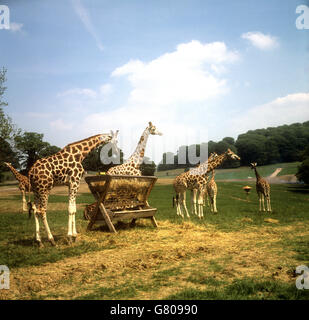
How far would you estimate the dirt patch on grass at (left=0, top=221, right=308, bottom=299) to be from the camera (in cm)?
452

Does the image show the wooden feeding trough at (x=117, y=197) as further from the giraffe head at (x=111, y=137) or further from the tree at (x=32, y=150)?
the tree at (x=32, y=150)

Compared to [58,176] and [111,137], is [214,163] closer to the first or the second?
[111,137]

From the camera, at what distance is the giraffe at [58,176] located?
7.53 m

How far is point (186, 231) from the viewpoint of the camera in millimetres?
9883

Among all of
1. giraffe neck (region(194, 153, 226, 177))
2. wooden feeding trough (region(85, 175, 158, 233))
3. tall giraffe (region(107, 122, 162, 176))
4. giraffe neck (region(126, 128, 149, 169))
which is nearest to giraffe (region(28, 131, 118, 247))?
wooden feeding trough (region(85, 175, 158, 233))

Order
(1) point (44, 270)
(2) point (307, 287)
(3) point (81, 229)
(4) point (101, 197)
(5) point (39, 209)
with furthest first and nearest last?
(3) point (81, 229), (4) point (101, 197), (5) point (39, 209), (1) point (44, 270), (2) point (307, 287)

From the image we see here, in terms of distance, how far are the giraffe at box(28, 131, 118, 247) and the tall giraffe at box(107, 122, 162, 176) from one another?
9.17ft

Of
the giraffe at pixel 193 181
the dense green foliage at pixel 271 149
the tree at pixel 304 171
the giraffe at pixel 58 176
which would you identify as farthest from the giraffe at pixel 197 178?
the dense green foliage at pixel 271 149

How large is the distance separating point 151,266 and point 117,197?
5.02 meters

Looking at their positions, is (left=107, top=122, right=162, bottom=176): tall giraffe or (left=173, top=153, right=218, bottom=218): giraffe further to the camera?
(left=173, top=153, right=218, bottom=218): giraffe

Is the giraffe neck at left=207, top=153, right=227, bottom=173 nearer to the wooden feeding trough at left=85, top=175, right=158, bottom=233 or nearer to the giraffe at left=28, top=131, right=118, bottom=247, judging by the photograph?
the wooden feeding trough at left=85, top=175, right=158, bottom=233
